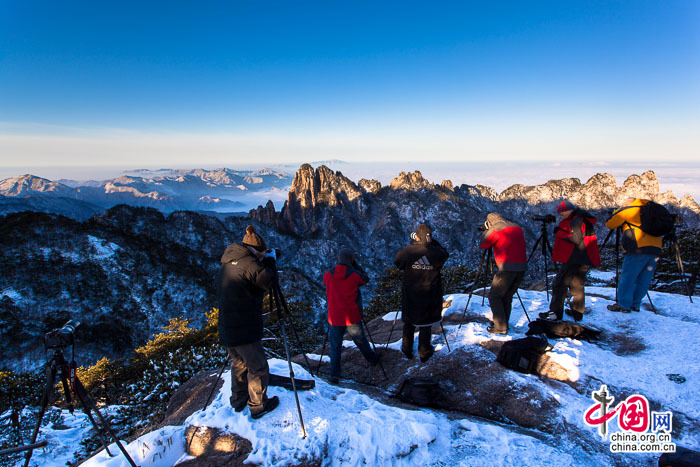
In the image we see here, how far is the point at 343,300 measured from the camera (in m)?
7.22

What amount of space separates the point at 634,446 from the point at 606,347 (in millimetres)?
3418

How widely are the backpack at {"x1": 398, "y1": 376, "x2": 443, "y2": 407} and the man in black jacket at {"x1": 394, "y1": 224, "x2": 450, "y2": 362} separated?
1.12 m

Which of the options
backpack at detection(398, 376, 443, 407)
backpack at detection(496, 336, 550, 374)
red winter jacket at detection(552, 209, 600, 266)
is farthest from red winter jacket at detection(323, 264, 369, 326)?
red winter jacket at detection(552, 209, 600, 266)

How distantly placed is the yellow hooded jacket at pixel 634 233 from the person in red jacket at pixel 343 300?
743cm

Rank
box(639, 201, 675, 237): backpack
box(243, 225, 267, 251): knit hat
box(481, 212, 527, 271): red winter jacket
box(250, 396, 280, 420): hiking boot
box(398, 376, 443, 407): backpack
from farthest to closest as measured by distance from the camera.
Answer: box(639, 201, 675, 237): backpack → box(481, 212, 527, 271): red winter jacket → box(398, 376, 443, 407): backpack → box(243, 225, 267, 251): knit hat → box(250, 396, 280, 420): hiking boot

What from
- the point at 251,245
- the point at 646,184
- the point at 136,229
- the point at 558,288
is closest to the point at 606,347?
the point at 558,288

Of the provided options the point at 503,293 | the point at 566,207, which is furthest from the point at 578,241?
the point at 503,293


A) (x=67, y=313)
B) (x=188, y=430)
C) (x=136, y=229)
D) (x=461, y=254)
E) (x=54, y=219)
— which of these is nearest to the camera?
(x=188, y=430)

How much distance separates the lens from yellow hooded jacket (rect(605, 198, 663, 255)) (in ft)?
27.7

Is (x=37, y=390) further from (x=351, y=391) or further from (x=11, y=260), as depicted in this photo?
(x=11, y=260)

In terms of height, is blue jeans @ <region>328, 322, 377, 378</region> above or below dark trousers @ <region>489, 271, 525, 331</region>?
below

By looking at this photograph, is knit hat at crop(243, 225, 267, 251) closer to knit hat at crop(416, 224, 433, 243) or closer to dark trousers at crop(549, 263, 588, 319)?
knit hat at crop(416, 224, 433, 243)

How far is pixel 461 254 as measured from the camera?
5851 inches

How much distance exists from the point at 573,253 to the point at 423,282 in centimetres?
441
